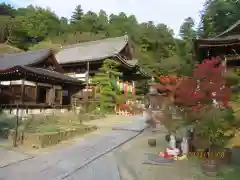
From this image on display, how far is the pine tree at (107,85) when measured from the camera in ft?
67.1

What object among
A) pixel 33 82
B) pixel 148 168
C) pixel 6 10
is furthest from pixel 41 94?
pixel 6 10

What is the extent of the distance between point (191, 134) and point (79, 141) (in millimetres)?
4521

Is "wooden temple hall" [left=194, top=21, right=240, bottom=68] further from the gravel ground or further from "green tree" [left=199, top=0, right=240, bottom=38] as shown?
"green tree" [left=199, top=0, right=240, bottom=38]

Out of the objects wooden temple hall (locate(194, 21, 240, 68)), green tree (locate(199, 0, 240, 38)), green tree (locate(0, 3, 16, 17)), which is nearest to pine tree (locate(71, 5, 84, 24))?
green tree (locate(0, 3, 16, 17))

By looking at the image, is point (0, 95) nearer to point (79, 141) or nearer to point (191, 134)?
point (79, 141)

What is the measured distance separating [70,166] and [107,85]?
1445 centimetres

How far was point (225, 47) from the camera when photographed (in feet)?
40.2

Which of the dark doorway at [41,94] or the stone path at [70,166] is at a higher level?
the dark doorway at [41,94]

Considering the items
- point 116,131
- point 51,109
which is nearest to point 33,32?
point 51,109

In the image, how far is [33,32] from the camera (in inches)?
1918

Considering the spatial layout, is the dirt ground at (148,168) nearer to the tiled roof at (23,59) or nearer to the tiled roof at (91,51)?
the tiled roof at (23,59)

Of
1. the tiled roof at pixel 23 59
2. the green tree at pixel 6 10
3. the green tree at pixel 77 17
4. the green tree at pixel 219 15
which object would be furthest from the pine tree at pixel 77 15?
the tiled roof at pixel 23 59

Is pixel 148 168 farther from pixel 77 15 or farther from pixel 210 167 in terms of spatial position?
pixel 77 15

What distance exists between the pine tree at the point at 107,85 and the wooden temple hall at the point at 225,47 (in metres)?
9.07
